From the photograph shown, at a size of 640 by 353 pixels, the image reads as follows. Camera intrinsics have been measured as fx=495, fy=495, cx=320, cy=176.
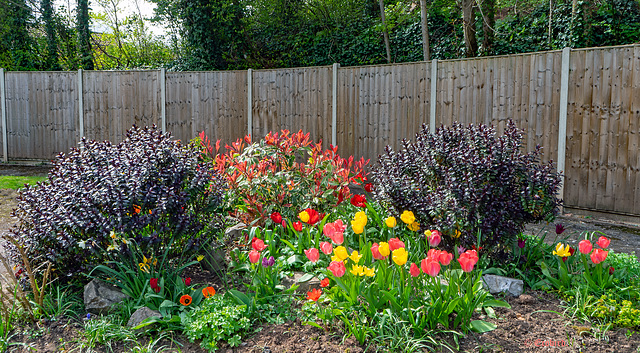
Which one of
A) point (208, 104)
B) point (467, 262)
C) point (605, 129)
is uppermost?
point (208, 104)

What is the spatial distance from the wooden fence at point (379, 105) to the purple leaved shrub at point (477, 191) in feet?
8.43

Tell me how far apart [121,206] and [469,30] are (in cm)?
886

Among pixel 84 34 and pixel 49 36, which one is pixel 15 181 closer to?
pixel 49 36

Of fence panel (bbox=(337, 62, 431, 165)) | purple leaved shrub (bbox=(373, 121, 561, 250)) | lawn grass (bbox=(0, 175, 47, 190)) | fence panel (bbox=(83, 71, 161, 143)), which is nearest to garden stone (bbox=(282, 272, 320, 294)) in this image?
purple leaved shrub (bbox=(373, 121, 561, 250))

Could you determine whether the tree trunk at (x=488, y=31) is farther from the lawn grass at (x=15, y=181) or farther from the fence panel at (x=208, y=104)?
the lawn grass at (x=15, y=181)

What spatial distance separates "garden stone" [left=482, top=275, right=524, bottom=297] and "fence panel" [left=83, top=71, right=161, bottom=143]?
7617 millimetres

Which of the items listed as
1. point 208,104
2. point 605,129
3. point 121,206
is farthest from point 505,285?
point 208,104

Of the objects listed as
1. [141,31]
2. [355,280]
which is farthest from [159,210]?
[141,31]

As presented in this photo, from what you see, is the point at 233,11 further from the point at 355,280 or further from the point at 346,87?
the point at 355,280

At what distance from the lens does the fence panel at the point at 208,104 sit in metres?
8.70

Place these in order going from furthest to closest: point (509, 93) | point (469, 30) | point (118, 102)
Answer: point (469, 30), point (118, 102), point (509, 93)

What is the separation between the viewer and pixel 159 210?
2.75 metres

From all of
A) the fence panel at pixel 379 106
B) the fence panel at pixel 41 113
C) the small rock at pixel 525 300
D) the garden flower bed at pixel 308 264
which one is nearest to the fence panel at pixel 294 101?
the fence panel at pixel 379 106

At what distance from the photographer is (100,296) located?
2.64 m
